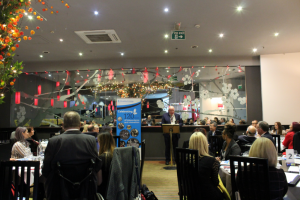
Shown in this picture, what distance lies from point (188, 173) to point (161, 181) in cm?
265

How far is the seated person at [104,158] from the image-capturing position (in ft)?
8.69

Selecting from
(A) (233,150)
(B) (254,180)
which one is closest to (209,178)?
(B) (254,180)

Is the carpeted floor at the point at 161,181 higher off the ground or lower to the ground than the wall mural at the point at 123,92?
lower

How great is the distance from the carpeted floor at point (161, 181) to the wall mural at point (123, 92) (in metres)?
2.38

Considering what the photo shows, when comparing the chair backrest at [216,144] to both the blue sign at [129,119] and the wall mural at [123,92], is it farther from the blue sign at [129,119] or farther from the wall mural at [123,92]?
the wall mural at [123,92]

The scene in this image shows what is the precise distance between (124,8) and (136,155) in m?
3.19

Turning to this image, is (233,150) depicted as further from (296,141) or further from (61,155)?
(61,155)

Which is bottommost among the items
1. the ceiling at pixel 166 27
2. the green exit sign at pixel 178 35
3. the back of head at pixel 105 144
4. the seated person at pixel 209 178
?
the seated person at pixel 209 178

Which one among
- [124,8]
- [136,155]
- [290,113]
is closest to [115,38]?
[124,8]

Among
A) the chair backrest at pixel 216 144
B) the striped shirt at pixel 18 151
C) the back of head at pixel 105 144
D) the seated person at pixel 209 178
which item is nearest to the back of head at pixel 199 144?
the seated person at pixel 209 178

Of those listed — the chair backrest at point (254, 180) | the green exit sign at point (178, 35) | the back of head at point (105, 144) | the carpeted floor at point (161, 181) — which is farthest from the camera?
the green exit sign at point (178, 35)

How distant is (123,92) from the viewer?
8.23 m

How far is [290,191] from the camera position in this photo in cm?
231

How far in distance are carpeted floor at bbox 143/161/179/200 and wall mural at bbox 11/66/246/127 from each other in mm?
2377
